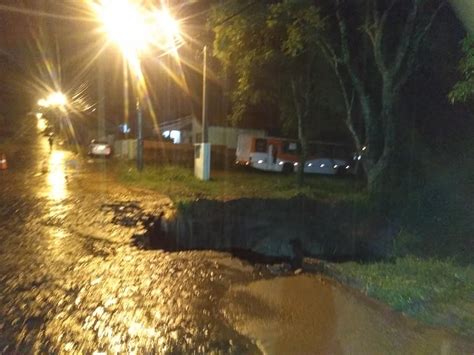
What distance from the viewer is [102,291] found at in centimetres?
736

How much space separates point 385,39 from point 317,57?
12.4ft

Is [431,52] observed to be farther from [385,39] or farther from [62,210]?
[62,210]

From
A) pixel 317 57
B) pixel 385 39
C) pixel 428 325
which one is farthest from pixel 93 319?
pixel 317 57

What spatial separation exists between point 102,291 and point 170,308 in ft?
3.88

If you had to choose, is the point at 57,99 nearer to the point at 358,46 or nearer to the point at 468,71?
the point at 358,46

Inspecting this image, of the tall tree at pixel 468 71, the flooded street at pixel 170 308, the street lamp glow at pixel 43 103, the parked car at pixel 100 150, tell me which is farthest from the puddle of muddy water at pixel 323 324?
the street lamp glow at pixel 43 103

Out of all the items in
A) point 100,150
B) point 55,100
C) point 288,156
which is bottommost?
point 100,150

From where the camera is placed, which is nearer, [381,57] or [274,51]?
[381,57]

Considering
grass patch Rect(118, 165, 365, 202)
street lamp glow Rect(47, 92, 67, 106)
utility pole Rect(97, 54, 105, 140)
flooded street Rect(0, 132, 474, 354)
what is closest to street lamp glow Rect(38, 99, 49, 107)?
street lamp glow Rect(47, 92, 67, 106)

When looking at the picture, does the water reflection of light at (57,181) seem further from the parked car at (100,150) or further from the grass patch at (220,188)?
the parked car at (100,150)

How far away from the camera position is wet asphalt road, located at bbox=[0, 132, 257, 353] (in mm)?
5633

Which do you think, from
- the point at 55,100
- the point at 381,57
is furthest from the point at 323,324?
the point at 55,100

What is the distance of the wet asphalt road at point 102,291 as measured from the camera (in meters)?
5.63

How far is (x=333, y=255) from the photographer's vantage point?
12305mm
